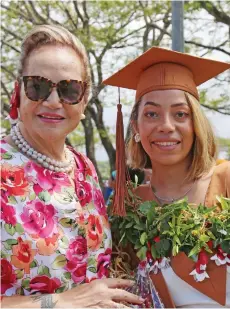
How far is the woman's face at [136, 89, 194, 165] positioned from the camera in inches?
86.9

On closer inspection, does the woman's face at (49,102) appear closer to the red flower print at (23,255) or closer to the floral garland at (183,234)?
the red flower print at (23,255)

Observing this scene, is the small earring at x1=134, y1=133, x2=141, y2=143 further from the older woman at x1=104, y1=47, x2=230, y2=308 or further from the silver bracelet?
the silver bracelet

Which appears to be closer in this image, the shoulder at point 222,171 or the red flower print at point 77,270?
the red flower print at point 77,270

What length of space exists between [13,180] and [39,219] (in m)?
0.18

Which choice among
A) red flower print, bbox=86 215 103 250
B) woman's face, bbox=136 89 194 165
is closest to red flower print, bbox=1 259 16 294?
red flower print, bbox=86 215 103 250

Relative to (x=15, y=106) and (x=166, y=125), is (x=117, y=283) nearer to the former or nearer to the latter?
(x=166, y=125)

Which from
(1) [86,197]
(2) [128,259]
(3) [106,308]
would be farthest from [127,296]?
(1) [86,197]

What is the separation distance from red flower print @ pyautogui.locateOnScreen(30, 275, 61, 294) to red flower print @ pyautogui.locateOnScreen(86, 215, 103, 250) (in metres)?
0.24

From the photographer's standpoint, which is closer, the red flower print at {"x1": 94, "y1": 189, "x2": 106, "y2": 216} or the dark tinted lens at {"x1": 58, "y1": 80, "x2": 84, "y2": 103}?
the dark tinted lens at {"x1": 58, "y1": 80, "x2": 84, "y2": 103}

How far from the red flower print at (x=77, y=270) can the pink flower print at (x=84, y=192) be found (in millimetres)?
268

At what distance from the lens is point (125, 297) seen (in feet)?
6.33

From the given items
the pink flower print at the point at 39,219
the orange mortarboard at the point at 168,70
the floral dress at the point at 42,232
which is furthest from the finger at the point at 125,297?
the orange mortarboard at the point at 168,70

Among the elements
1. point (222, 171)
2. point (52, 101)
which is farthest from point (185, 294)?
point (52, 101)

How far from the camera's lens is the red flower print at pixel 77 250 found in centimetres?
184
